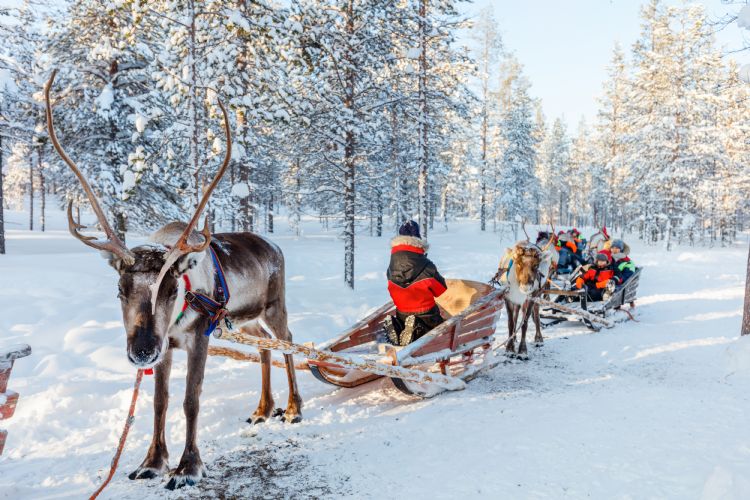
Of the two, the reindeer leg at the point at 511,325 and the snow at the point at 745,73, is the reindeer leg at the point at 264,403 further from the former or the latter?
the snow at the point at 745,73

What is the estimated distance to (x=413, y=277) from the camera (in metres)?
5.95

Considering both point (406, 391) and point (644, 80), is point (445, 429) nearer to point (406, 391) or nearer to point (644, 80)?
point (406, 391)

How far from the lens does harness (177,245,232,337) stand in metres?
3.78

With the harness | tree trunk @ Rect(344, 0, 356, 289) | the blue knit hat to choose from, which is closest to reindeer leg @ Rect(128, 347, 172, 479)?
the harness

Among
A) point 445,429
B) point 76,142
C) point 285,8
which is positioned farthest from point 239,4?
point 445,429

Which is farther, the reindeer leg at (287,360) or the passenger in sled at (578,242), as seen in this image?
the passenger in sled at (578,242)

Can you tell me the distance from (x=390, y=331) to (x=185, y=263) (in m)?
3.51

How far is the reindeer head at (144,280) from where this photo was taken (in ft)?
10.5

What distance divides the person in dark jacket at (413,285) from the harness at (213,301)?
236 centimetres

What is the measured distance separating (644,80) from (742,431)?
30998 millimetres

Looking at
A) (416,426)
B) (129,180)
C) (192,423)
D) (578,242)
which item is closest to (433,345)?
(416,426)

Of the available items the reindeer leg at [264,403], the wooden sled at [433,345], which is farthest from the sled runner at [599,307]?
the reindeer leg at [264,403]

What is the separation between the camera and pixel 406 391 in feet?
18.1

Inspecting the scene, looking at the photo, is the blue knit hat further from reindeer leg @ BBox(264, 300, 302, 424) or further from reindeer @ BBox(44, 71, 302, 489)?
reindeer leg @ BBox(264, 300, 302, 424)
